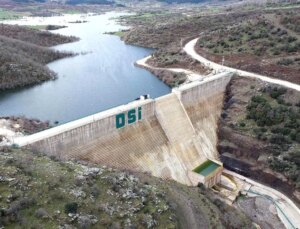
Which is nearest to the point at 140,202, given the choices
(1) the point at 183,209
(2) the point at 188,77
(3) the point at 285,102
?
(1) the point at 183,209

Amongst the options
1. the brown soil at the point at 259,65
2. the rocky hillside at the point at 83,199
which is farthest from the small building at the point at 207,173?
the brown soil at the point at 259,65

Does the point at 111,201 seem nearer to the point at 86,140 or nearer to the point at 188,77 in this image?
the point at 86,140

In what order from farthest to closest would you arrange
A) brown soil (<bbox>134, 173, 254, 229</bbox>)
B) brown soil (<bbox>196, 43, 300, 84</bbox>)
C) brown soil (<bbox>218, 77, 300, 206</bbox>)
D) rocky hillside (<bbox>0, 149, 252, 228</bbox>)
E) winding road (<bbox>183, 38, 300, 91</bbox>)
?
brown soil (<bbox>196, 43, 300, 84</bbox>) < winding road (<bbox>183, 38, 300, 91</bbox>) < brown soil (<bbox>218, 77, 300, 206</bbox>) < brown soil (<bbox>134, 173, 254, 229</bbox>) < rocky hillside (<bbox>0, 149, 252, 228</bbox>)

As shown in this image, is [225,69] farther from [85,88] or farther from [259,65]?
[85,88]

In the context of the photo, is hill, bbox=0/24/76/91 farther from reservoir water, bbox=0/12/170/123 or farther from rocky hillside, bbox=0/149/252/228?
rocky hillside, bbox=0/149/252/228

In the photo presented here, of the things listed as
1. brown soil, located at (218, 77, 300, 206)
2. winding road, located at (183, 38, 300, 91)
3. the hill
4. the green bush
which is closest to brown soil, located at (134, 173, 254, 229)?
brown soil, located at (218, 77, 300, 206)

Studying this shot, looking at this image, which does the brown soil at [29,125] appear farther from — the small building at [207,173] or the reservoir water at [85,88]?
the small building at [207,173]
